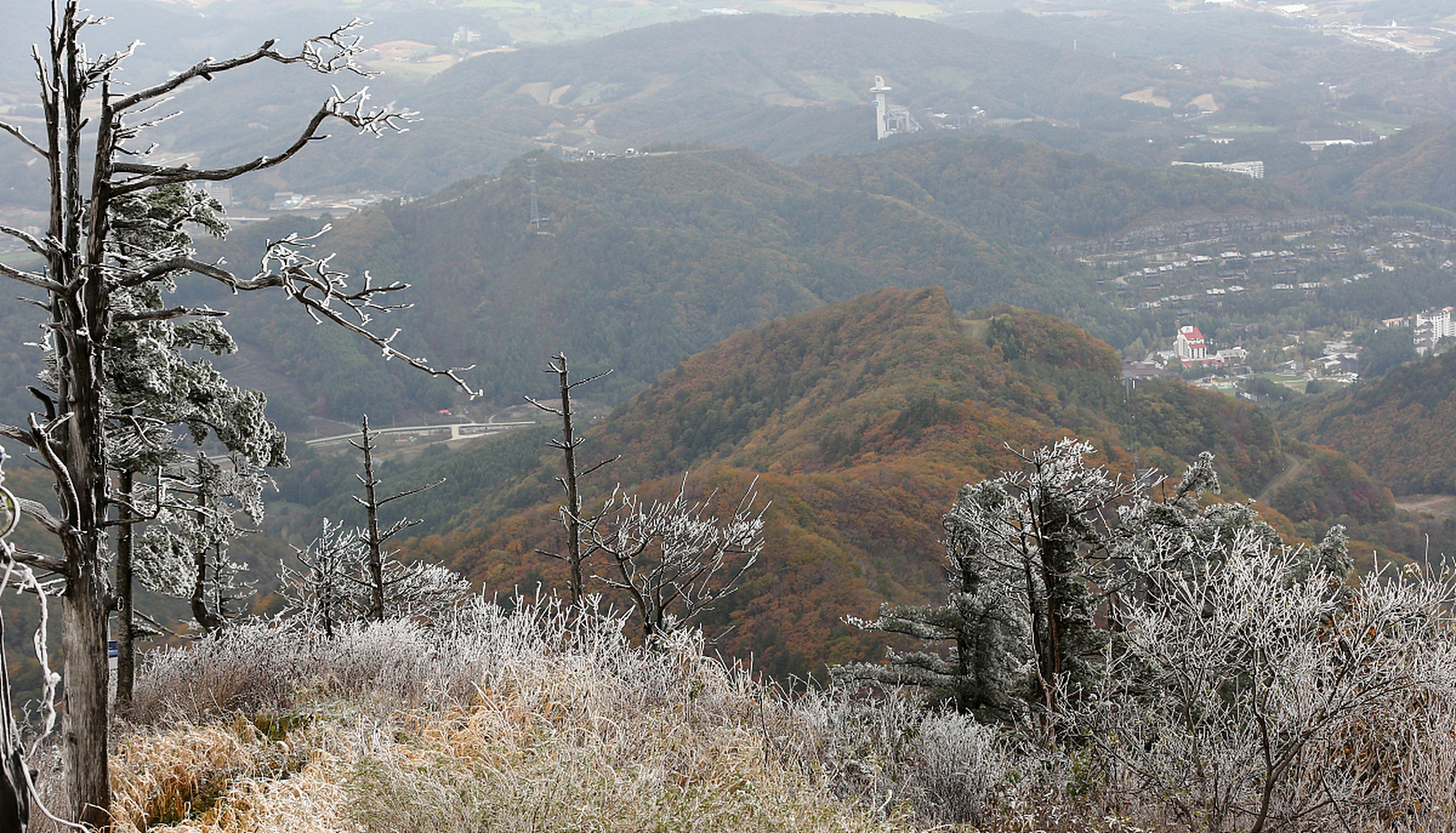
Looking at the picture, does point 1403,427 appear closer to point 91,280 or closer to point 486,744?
point 486,744

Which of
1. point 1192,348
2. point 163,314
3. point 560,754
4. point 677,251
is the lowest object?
point 1192,348

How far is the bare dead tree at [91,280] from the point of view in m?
3.75

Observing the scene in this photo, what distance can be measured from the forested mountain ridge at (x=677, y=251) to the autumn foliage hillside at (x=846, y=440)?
46.5 m

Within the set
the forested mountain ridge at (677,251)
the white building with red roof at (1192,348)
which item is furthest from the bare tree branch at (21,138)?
the white building with red roof at (1192,348)

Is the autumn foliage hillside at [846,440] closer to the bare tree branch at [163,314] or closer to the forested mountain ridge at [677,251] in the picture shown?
the bare tree branch at [163,314]

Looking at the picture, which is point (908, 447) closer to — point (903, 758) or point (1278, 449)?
point (1278, 449)

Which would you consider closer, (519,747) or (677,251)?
(519,747)

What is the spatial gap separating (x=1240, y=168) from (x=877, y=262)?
83179mm

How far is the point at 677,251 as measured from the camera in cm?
13362

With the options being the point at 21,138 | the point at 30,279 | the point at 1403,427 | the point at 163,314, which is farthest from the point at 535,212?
the point at 30,279

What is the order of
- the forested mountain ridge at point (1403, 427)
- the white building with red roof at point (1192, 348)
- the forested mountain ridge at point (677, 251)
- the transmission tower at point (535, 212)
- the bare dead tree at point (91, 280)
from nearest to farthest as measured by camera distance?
the bare dead tree at point (91, 280), the forested mountain ridge at point (1403, 427), the white building with red roof at point (1192, 348), the forested mountain ridge at point (677, 251), the transmission tower at point (535, 212)

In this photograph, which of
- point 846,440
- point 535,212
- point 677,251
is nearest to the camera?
point 846,440

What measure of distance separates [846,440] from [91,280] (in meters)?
44.7

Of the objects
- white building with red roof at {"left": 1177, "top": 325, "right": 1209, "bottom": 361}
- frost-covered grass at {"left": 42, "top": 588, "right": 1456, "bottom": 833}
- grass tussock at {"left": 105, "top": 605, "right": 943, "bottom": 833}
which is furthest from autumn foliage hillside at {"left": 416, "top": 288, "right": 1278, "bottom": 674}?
white building with red roof at {"left": 1177, "top": 325, "right": 1209, "bottom": 361}
